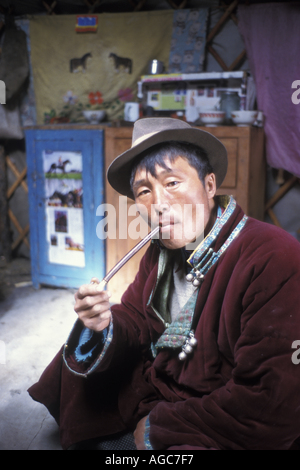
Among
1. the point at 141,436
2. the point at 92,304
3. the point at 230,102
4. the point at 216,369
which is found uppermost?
the point at 230,102

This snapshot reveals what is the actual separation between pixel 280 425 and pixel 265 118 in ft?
5.86

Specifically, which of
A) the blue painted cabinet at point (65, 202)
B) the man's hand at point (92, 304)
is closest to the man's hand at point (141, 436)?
the man's hand at point (92, 304)

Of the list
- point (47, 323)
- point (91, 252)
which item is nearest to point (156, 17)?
point (91, 252)

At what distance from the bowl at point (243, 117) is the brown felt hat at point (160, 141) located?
101 cm

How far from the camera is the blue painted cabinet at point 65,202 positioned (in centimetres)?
230

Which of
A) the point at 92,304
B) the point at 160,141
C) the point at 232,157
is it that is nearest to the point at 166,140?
the point at 160,141

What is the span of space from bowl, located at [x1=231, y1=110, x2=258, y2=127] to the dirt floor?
129 centimetres

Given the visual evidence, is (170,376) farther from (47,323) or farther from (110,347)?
(47,323)

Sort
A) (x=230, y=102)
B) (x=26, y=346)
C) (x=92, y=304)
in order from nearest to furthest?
(x=92, y=304) < (x=26, y=346) < (x=230, y=102)

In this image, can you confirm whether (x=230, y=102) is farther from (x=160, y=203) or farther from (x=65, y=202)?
(x=160, y=203)

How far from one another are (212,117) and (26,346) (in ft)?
4.51

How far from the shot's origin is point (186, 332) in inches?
36.6

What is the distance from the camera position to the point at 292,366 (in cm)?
72
